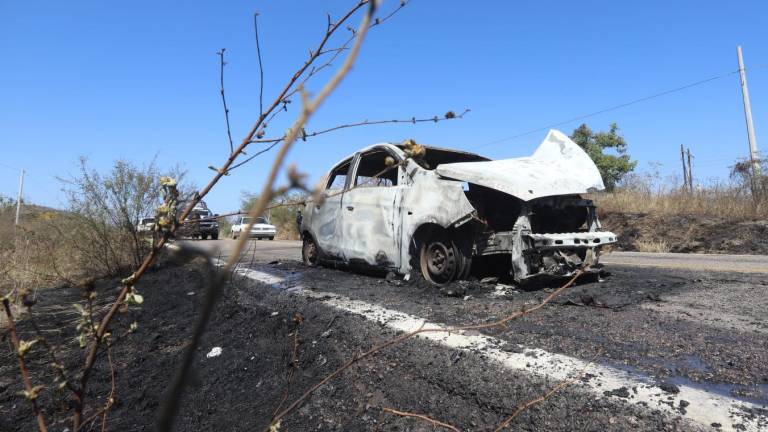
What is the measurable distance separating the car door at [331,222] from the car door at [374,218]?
0.47ft

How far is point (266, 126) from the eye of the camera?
109 cm

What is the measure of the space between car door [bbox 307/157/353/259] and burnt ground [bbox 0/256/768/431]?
1715 millimetres

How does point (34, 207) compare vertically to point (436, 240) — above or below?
above

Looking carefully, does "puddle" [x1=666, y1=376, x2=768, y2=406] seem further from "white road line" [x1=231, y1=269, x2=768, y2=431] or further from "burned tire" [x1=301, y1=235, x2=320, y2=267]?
"burned tire" [x1=301, y1=235, x2=320, y2=267]

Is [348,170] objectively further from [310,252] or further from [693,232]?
[693,232]

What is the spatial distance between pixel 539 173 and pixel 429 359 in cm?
276

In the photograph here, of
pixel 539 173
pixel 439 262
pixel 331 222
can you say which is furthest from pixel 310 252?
pixel 539 173

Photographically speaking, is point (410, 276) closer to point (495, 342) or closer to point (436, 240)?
point (436, 240)

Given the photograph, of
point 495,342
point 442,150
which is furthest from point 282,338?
point 442,150

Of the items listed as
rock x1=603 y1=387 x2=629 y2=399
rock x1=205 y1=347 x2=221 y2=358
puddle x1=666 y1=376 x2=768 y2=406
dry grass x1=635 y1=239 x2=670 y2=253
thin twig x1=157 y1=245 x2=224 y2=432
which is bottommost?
puddle x1=666 y1=376 x2=768 y2=406

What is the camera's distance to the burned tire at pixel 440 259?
4.49 m

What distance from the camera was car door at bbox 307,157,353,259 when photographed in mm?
6004

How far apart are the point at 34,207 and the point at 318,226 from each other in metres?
7.48

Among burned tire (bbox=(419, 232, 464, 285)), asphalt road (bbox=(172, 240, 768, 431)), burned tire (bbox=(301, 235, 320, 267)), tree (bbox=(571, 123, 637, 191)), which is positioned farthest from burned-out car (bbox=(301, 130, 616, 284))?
tree (bbox=(571, 123, 637, 191))
